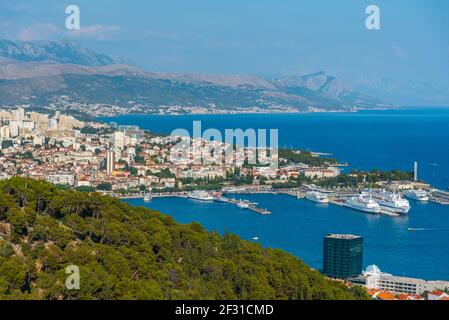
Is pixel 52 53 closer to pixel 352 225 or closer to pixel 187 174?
pixel 187 174

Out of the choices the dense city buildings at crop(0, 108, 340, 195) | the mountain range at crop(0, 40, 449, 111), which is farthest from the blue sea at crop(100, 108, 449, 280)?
the mountain range at crop(0, 40, 449, 111)

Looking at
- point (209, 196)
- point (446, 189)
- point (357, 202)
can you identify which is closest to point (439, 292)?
point (357, 202)

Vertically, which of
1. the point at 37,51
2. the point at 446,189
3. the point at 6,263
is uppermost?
the point at 37,51

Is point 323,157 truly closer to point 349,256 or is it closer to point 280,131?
point 280,131

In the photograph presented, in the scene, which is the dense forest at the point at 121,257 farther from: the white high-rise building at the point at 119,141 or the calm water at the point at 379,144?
the white high-rise building at the point at 119,141

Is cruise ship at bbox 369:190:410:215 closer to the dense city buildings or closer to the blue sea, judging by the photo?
the blue sea

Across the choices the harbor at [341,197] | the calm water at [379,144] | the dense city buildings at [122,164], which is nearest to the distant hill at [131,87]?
the calm water at [379,144]

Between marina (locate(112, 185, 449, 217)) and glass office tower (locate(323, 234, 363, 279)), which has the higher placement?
glass office tower (locate(323, 234, 363, 279))
